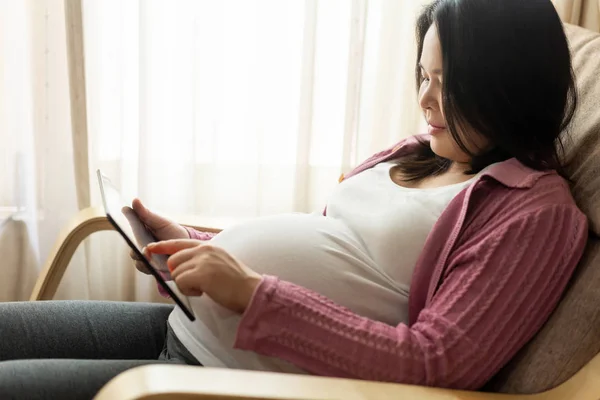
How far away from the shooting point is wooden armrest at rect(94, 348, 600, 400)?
2.31 ft

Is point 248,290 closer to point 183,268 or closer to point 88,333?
point 183,268

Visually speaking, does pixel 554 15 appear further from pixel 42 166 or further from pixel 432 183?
pixel 42 166

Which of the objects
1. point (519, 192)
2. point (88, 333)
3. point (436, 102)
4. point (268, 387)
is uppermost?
point (436, 102)

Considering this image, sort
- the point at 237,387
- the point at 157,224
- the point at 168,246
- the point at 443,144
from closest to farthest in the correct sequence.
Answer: the point at 237,387 < the point at 168,246 < the point at 443,144 < the point at 157,224

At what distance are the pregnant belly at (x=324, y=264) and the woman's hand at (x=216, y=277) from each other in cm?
11

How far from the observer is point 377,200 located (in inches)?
44.2

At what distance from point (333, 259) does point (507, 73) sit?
14.0 inches

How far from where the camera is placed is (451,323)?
0.86 meters

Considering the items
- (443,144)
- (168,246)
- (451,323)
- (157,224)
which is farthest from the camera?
(157,224)

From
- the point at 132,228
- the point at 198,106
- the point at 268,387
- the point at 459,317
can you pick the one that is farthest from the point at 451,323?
the point at 198,106

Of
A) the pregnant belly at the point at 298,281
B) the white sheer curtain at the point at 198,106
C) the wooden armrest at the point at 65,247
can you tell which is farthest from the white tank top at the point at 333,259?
the white sheer curtain at the point at 198,106

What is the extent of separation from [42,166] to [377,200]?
1019 mm

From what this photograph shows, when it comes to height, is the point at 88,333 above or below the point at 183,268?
below

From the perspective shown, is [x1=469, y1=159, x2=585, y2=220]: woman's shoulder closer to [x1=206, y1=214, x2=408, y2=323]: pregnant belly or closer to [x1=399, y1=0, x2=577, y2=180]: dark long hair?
[x1=399, y1=0, x2=577, y2=180]: dark long hair
